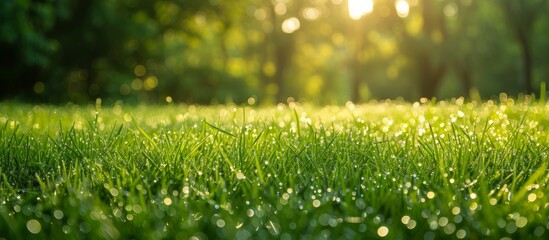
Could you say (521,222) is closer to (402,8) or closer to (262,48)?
(402,8)

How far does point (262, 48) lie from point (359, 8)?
24.3ft

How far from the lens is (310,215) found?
2080 mm

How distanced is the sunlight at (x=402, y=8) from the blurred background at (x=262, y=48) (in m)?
0.06

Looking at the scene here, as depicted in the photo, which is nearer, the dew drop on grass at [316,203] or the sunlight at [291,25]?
the dew drop on grass at [316,203]

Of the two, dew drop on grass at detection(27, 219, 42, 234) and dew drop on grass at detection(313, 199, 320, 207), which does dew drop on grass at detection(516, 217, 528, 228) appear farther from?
dew drop on grass at detection(27, 219, 42, 234)

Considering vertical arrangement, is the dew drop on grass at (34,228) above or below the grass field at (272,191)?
below

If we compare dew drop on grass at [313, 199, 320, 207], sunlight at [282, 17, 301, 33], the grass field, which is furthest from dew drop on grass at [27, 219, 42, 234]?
sunlight at [282, 17, 301, 33]

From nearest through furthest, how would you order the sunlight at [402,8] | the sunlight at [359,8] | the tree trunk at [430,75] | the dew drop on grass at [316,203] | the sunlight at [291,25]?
the dew drop on grass at [316,203]
the tree trunk at [430,75]
the sunlight at [402,8]
the sunlight at [359,8]
the sunlight at [291,25]

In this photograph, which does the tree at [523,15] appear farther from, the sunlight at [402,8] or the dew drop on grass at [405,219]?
the dew drop on grass at [405,219]

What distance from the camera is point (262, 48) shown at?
1638 inches

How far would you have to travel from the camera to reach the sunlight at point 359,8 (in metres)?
37.2

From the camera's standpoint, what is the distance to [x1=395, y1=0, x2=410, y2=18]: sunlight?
3578 cm

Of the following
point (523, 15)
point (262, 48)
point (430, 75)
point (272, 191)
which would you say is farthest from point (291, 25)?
point (272, 191)

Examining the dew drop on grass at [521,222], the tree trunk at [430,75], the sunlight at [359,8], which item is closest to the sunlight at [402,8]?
the sunlight at [359,8]
